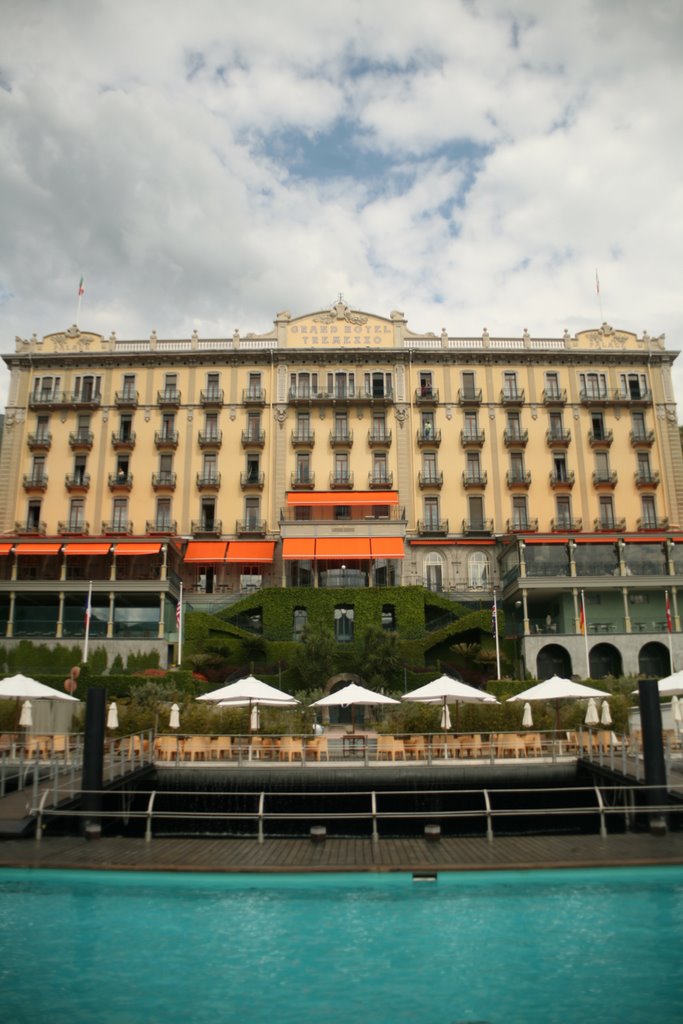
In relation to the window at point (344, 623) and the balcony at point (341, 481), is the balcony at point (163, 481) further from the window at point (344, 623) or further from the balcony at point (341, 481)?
the window at point (344, 623)

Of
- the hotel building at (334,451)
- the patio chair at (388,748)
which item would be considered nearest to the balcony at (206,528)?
the hotel building at (334,451)

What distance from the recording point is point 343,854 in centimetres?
1556

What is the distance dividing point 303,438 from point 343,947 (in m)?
42.3

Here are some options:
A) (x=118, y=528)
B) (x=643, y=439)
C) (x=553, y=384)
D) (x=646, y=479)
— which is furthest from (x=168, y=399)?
(x=646, y=479)

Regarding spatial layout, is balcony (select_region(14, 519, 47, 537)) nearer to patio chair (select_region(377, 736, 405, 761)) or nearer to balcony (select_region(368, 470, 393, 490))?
balcony (select_region(368, 470, 393, 490))

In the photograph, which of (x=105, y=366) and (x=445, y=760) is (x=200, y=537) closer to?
(x=105, y=366)

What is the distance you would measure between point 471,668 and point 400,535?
9.64m

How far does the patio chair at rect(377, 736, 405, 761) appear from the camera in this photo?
76.9 feet

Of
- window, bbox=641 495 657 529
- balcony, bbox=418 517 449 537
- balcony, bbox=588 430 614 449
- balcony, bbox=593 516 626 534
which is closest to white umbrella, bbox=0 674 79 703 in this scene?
balcony, bbox=418 517 449 537

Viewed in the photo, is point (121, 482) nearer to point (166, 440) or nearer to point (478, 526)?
point (166, 440)

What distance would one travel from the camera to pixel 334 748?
82.1 feet

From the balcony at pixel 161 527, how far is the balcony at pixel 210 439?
560cm

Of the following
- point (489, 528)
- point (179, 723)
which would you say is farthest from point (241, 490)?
point (179, 723)

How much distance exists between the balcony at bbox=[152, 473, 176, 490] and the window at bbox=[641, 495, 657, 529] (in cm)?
3137
